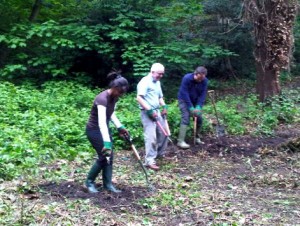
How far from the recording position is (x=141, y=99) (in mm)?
8750

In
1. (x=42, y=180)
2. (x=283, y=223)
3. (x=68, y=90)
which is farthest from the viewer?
(x=68, y=90)

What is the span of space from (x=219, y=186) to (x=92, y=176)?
2.22 m

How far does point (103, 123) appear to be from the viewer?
6422mm

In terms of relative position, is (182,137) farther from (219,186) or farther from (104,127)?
(104,127)

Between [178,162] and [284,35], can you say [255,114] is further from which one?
[178,162]

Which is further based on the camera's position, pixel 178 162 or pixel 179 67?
pixel 179 67

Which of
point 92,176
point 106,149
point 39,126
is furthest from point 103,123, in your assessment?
point 39,126

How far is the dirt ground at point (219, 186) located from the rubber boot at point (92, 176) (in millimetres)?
89

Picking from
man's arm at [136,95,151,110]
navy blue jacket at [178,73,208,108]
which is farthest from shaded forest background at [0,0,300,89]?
man's arm at [136,95,151,110]

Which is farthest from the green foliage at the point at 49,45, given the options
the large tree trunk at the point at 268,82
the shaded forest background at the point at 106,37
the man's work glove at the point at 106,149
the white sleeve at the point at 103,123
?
the man's work glove at the point at 106,149

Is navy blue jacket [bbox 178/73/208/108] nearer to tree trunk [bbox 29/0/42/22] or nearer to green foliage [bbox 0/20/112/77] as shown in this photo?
green foliage [bbox 0/20/112/77]

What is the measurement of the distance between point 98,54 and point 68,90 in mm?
2478

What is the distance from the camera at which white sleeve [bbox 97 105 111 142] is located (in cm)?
639

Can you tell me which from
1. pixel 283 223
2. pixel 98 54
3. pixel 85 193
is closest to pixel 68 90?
pixel 98 54
